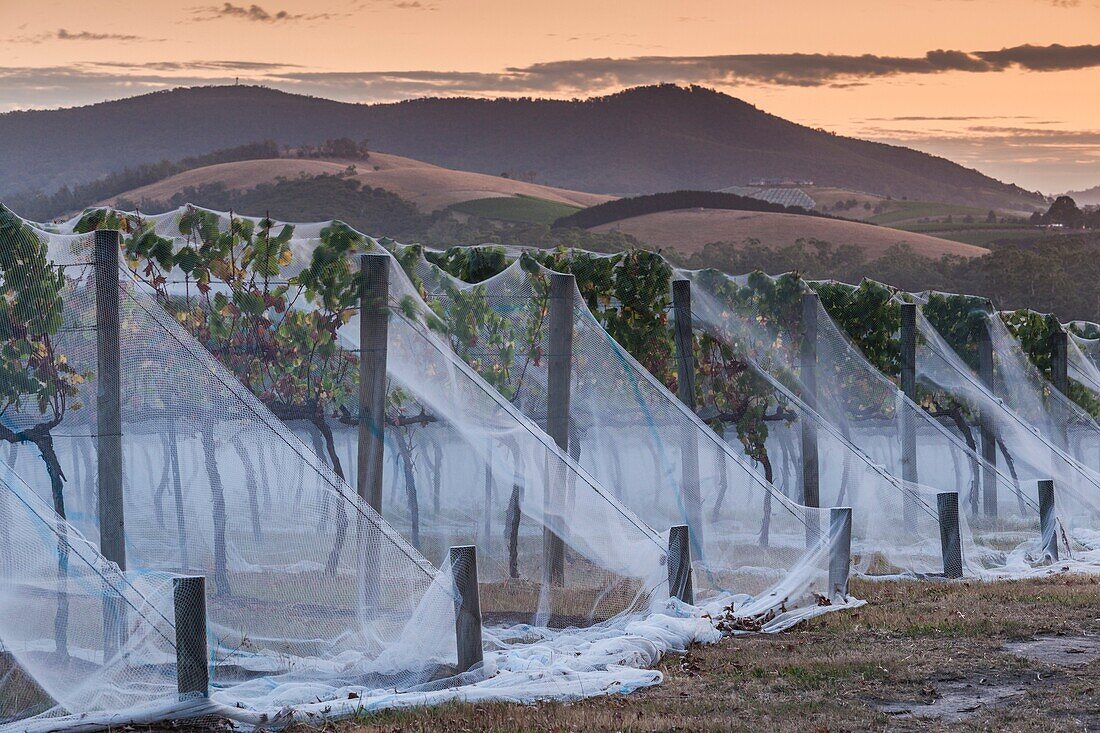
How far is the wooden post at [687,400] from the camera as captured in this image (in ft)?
30.5

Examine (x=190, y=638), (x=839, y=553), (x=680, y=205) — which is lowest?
(x=839, y=553)

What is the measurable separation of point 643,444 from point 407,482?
190cm

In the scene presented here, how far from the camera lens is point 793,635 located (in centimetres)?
802

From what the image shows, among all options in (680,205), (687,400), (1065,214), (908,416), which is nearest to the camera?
(687,400)

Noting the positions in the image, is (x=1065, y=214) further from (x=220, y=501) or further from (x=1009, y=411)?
(x=220, y=501)

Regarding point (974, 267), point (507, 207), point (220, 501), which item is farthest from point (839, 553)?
point (507, 207)

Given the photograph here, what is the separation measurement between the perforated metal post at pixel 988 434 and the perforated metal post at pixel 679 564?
4.75 meters

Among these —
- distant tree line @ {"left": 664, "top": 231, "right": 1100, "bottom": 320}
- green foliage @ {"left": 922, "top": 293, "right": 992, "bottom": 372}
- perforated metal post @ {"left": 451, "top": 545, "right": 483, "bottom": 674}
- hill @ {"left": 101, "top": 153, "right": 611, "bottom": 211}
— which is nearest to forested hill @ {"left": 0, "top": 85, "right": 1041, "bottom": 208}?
hill @ {"left": 101, "top": 153, "right": 611, "bottom": 211}

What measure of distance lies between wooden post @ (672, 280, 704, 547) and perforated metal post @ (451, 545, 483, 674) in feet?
9.58

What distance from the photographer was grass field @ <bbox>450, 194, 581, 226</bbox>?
81312 mm

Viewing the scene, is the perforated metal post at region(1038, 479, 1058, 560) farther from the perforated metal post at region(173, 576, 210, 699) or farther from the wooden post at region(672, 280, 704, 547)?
the perforated metal post at region(173, 576, 210, 699)

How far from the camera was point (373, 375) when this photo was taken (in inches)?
317

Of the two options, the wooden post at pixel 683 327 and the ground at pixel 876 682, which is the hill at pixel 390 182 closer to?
the wooden post at pixel 683 327

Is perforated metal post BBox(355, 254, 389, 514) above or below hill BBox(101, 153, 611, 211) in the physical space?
below
